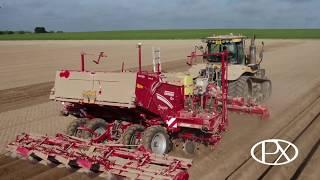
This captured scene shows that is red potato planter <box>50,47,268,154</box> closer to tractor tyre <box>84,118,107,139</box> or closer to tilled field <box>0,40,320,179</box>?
tractor tyre <box>84,118,107,139</box>

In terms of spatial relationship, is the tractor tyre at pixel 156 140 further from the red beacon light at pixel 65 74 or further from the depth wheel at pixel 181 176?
the red beacon light at pixel 65 74

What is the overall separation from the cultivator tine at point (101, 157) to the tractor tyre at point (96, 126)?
0.58 meters

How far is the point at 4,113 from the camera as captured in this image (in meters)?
14.3

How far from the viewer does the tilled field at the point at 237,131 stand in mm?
8188

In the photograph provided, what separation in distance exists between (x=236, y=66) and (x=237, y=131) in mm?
2999

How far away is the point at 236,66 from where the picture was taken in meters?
13.7

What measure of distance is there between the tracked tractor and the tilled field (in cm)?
73

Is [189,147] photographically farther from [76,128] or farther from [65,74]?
[65,74]

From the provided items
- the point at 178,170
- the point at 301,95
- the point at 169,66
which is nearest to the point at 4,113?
the point at 178,170

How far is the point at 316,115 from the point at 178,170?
700cm

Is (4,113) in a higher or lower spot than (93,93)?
lower

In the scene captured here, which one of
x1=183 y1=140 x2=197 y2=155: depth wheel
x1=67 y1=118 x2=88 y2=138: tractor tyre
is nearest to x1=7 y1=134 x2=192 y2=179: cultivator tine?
x1=67 y1=118 x2=88 y2=138: tractor tyre

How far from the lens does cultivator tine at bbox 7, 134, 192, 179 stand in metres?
7.38

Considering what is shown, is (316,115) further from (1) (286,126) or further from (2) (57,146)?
(2) (57,146)
